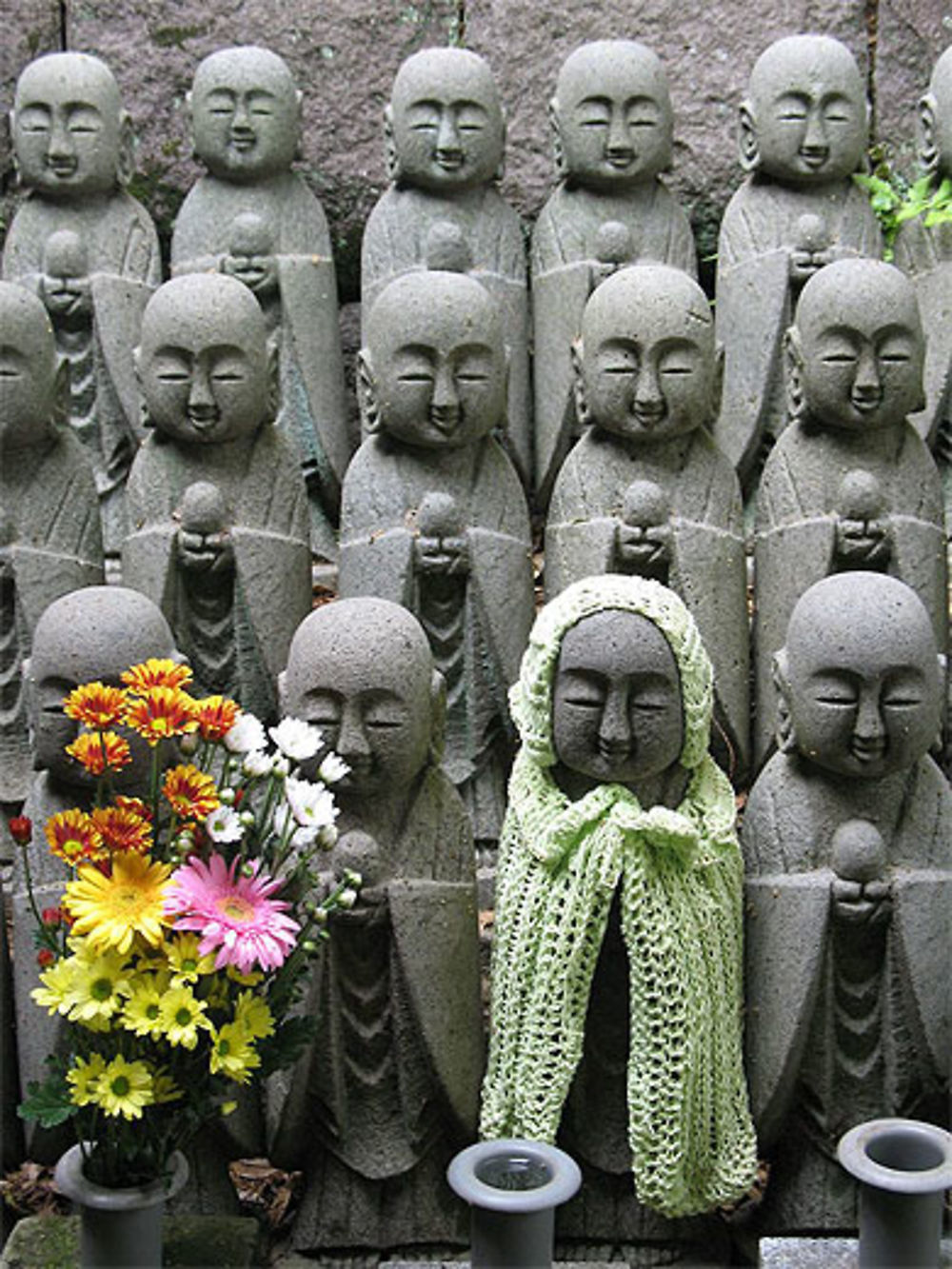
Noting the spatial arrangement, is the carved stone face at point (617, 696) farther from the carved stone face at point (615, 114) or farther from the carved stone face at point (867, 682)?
the carved stone face at point (615, 114)

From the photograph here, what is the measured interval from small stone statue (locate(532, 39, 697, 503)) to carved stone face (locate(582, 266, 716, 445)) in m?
0.94

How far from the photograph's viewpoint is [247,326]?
4375 mm

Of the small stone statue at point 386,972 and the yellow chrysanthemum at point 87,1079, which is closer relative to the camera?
the yellow chrysanthemum at point 87,1079

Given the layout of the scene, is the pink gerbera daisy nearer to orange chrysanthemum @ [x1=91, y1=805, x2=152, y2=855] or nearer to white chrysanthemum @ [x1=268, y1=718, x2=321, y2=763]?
orange chrysanthemum @ [x1=91, y1=805, x2=152, y2=855]

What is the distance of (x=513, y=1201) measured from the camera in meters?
2.40

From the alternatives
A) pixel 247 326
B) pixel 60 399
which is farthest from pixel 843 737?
pixel 60 399

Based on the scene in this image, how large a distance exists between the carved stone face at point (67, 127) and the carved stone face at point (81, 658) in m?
2.55

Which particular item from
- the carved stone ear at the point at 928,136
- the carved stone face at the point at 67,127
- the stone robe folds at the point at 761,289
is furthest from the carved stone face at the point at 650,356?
the carved stone face at the point at 67,127

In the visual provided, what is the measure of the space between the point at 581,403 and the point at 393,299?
0.51 metres

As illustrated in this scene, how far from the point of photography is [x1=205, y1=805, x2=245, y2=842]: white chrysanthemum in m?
2.57

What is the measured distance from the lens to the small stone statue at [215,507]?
4.32 meters

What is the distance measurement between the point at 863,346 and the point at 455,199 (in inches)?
62.8

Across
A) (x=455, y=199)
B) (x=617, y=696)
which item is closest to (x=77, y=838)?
(x=617, y=696)

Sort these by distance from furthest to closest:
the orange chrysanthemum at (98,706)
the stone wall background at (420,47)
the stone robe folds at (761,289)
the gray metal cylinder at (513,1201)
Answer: the stone wall background at (420,47) → the stone robe folds at (761,289) → the orange chrysanthemum at (98,706) → the gray metal cylinder at (513,1201)
